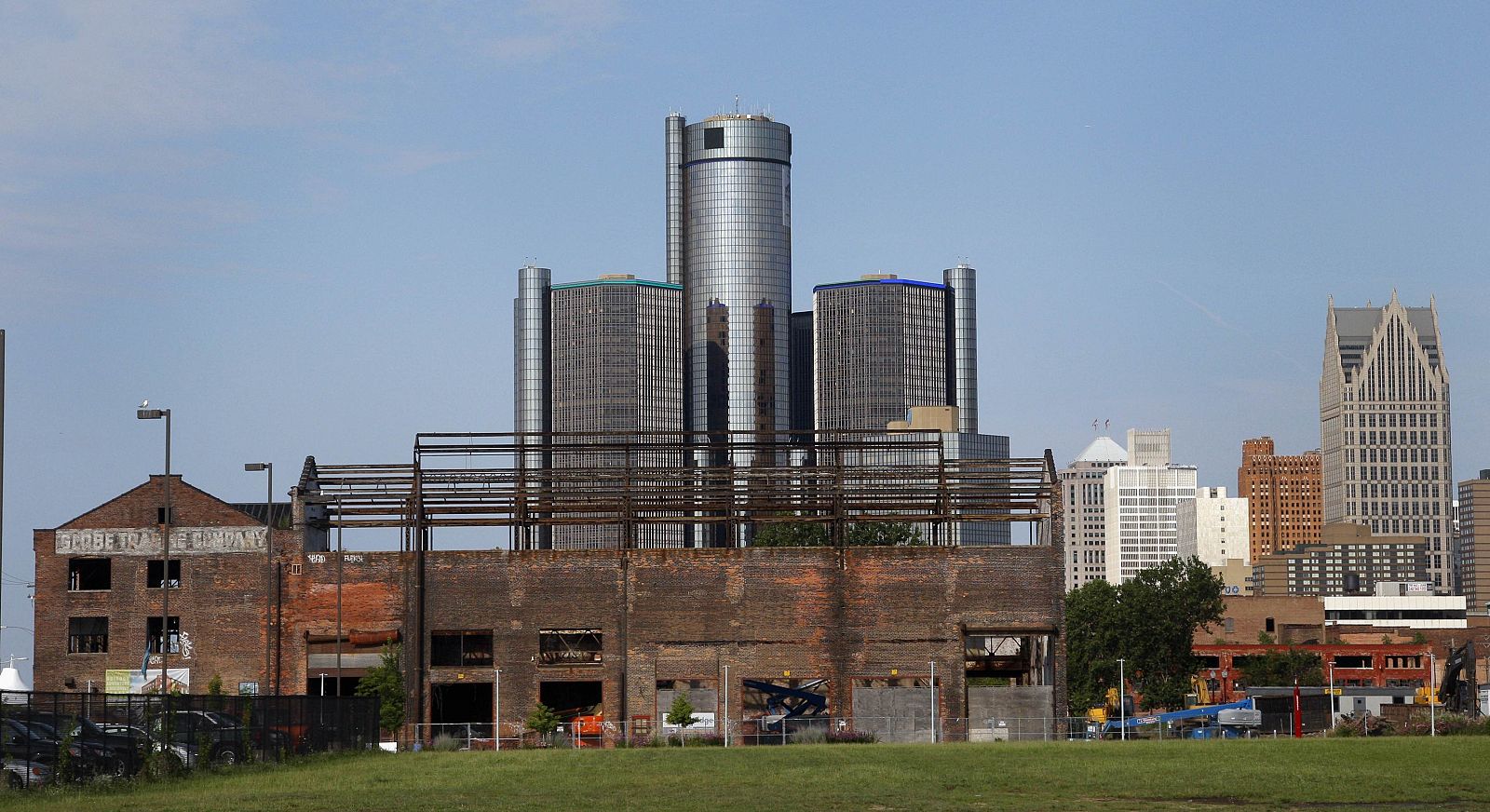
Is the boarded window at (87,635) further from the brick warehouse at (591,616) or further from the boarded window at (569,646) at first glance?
the boarded window at (569,646)

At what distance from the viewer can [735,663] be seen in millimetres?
75688

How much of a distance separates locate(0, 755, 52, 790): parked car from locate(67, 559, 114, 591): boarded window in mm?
47855

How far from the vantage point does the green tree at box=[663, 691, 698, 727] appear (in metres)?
72.0

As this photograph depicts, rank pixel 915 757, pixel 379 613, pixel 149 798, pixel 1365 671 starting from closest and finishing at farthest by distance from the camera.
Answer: pixel 149 798, pixel 915 757, pixel 379 613, pixel 1365 671

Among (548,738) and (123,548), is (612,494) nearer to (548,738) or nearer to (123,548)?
(548,738)

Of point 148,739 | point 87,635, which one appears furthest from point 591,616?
point 148,739

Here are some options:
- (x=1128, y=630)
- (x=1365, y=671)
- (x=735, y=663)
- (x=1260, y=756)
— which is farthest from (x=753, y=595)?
(x=1365, y=671)

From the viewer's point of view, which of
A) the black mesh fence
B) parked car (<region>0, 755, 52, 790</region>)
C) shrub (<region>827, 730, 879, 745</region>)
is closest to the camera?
parked car (<region>0, 755, 52, 790</region>)

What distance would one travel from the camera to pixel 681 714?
72000 millimetres

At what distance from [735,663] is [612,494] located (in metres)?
9.25

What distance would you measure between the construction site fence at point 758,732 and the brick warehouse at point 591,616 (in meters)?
0.87

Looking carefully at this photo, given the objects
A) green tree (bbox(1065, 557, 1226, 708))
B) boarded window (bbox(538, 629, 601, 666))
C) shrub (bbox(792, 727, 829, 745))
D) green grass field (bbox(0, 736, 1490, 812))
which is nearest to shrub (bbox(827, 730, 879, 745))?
shrub (bbox(792, 727, 829, 745))

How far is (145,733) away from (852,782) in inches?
545

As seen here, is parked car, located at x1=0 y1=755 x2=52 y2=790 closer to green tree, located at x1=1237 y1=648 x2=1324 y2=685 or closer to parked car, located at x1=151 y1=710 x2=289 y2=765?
parked car, located at x1=151 y1=710 x2=289 y2=765
